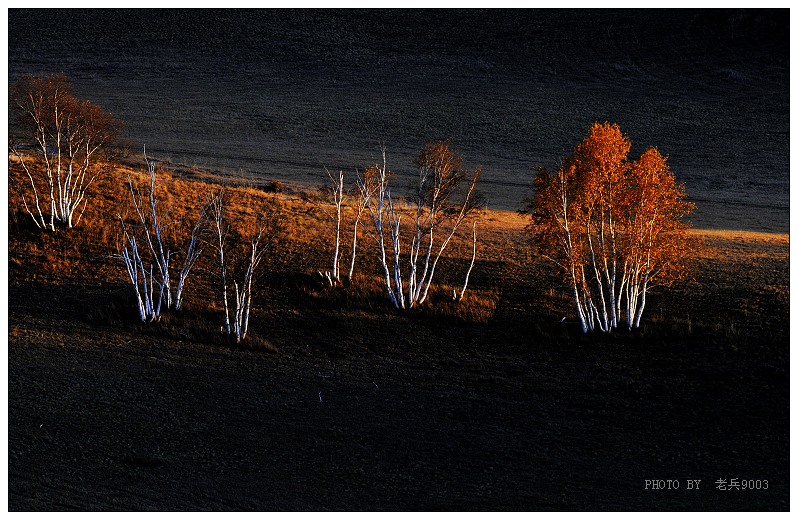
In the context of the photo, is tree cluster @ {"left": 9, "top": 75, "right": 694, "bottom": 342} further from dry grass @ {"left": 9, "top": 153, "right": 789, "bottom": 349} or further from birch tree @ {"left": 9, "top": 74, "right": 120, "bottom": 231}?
dry grass @ {"left": 9, "top": 153, "right": 789, "bottom": 349}

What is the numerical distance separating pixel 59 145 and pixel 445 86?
4779cm

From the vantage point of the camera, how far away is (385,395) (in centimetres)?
2369

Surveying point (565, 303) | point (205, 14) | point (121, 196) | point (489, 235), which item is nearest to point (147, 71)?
point (205, 14)

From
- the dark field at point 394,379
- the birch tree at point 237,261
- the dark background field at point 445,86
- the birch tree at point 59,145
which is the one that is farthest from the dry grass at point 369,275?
the dark background field at point 445,86

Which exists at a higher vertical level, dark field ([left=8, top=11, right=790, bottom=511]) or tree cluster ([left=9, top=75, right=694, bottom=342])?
tree cluster ([left=9, top=75, right=694, bottom=342])

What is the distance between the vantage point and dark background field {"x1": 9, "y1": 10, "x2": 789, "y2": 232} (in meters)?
59.0

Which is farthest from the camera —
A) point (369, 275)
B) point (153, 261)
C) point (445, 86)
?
point (445, 86)

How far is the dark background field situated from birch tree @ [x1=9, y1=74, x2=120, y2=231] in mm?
12830

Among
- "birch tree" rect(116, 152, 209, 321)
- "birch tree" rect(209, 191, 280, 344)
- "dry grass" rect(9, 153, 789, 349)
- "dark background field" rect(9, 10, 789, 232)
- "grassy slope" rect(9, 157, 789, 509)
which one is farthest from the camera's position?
"dark background field" rect(9, 10, 789, 232)

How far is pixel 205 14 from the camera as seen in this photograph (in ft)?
330

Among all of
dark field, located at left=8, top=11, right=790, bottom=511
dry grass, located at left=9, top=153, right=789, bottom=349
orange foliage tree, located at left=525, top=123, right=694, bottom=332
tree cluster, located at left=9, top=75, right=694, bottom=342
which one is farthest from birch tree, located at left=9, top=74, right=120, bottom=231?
orange foliage tree, located at left=525, top=123, right=694, bottom=332

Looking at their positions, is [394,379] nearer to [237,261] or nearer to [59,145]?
[237,261]

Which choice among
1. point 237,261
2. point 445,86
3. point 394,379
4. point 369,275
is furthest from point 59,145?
point 445,86

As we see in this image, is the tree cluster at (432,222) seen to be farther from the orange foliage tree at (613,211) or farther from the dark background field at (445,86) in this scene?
the dark background field at (445,86)
